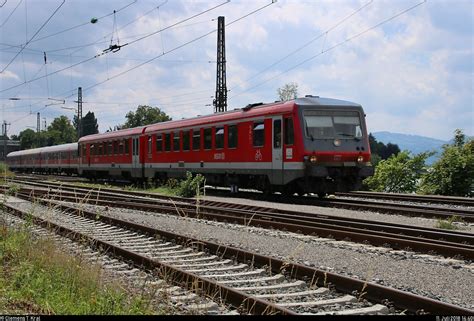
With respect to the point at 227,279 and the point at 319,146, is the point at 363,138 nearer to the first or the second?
the point at 319,146

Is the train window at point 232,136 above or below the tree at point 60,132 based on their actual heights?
below

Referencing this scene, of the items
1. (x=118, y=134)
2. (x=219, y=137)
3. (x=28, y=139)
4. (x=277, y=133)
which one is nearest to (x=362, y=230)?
(x=277, y=133)

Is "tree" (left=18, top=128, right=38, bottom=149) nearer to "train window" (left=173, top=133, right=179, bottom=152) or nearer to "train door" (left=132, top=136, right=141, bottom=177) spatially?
"train door" (left=132, top=136, right=141, bottom=177)

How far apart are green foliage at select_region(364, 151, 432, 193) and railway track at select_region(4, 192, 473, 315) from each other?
16.6 m

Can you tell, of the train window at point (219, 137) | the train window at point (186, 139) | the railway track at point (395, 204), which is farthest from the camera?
the train window at point (186, 139)

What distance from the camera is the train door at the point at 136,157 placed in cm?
2865

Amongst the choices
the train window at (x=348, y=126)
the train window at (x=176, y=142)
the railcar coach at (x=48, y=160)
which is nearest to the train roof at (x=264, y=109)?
the train window at (x=348, y=126)

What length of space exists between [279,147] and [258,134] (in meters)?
1.25

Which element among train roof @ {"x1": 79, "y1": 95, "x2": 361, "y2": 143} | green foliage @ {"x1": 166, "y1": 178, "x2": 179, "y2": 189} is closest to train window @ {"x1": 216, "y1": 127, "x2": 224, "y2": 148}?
train roof @ {"x1": 79, "y1": 95, "x2": 361, "y2": 143}

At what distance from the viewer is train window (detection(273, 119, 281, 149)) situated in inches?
689

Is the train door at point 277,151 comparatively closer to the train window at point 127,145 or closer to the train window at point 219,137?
the train window at point 219,137

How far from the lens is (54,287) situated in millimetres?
6148

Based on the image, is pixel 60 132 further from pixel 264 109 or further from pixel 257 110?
pixel 264 109

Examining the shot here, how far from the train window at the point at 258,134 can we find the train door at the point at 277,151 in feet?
1.93
